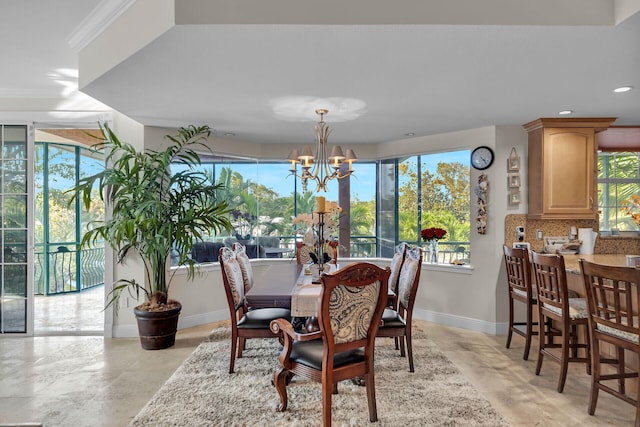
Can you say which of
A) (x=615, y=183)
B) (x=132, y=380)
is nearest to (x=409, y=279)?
(x=132, y=380)

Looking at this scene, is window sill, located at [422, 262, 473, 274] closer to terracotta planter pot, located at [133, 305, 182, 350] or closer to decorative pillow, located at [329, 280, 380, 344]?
decorative pillow, located at [329, 280, 380, 344]

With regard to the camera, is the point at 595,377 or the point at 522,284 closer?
the point at 595,377

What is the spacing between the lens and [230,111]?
371cm

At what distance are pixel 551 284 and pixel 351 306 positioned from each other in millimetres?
1843

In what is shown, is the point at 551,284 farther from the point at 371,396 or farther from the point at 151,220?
the point at 151,220

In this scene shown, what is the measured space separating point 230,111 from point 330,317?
2.37 meters

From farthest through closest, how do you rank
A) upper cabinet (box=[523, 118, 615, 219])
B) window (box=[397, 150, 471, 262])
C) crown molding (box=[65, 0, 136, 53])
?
1. window (box=[397, 150, 471, 262])
2. upper cabinet (box=[523, 118, 615, 219])
3. crown molding (box=[65, 0, 136, 53])

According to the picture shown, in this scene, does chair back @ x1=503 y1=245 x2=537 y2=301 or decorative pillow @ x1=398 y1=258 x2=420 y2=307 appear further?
chair back @ x1=503 y1=245 x2=537 y2=301

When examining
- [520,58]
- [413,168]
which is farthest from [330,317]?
[413,168]

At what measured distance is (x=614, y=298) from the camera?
2.36 meters

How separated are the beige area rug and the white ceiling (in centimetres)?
230

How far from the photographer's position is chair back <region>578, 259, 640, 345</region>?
2279 mm

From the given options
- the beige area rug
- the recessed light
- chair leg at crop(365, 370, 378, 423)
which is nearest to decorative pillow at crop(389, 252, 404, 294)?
the beige area rug

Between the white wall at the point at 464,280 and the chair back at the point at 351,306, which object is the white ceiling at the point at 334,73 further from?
the chair back at the point at 351,306
